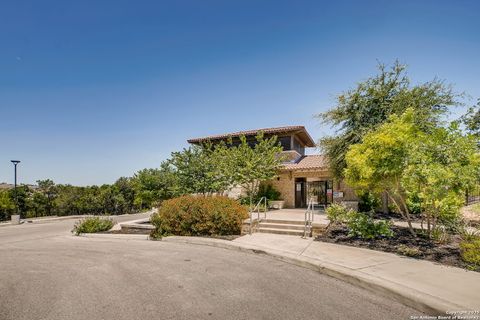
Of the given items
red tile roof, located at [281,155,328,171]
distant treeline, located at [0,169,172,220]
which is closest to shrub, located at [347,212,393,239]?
red tile roof, located at [281,155,328,171]

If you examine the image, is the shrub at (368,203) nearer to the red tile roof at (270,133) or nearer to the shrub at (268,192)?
the shrub at (268,192)

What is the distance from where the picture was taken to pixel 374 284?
4.82m

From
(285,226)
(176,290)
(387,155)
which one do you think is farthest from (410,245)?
(176,290)

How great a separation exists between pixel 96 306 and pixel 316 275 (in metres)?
4.23

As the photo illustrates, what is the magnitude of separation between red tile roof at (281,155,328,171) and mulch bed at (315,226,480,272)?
922cm

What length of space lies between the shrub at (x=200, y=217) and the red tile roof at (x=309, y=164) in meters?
9.17

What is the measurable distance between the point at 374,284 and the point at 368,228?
4351 millimetres

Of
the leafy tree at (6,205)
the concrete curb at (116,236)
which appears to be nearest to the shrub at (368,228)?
the concrete curb at (116,236)

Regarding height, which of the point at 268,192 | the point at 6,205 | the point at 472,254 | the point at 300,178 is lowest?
the point at 472,254

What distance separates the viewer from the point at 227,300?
4.42m

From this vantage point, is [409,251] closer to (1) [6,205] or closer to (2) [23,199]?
(1) [6,205]

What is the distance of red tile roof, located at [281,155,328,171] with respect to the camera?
741 inches

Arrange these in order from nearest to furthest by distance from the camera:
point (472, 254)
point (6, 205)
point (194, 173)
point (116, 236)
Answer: point (472, 254), point (116, 236), point (194, 173), point (6, 205)

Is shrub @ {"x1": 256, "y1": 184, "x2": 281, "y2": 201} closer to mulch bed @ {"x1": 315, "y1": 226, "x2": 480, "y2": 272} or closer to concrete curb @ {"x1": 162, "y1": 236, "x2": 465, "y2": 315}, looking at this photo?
mulch bed @ {"x1": 315, "y1": 226, "x2": 480, "y2": 272}
